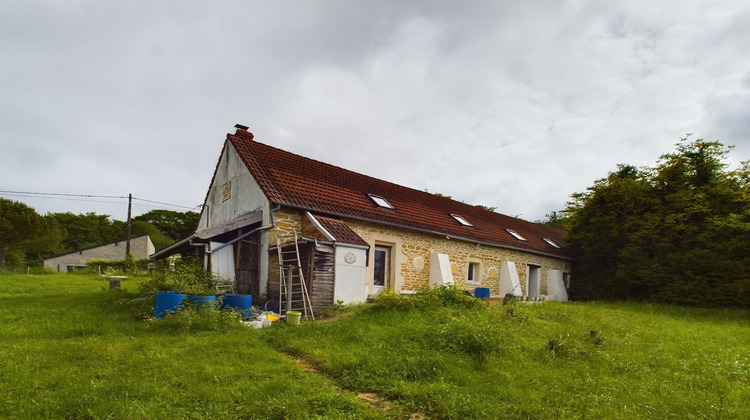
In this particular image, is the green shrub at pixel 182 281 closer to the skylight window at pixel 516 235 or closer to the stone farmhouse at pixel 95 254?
the skylight window at pixel 516 235

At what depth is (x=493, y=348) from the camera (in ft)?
18.5

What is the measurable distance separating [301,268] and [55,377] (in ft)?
18.0

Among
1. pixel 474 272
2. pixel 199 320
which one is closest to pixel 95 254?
pixel 474 272

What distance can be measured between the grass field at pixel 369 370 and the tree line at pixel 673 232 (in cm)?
694

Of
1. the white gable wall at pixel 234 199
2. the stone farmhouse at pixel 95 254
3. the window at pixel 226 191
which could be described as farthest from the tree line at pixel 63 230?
the window at pixel 226 191

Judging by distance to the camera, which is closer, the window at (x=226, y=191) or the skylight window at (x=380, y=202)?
the window at (x=226, y=191)

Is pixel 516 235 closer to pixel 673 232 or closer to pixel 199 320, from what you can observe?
pixel 673 232

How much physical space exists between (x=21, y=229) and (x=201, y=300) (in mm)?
40519

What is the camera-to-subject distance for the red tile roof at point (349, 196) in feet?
38.3

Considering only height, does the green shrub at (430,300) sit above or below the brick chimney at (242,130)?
below

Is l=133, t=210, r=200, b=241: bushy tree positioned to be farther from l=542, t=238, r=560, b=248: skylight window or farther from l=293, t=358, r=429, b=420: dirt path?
l=293, t=358, r=429, b=420: dirt path

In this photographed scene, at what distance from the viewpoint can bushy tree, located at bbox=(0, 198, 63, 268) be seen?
34722 mm

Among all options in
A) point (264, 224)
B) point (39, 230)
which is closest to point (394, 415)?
point (264, 224)

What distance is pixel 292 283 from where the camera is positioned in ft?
32.7
